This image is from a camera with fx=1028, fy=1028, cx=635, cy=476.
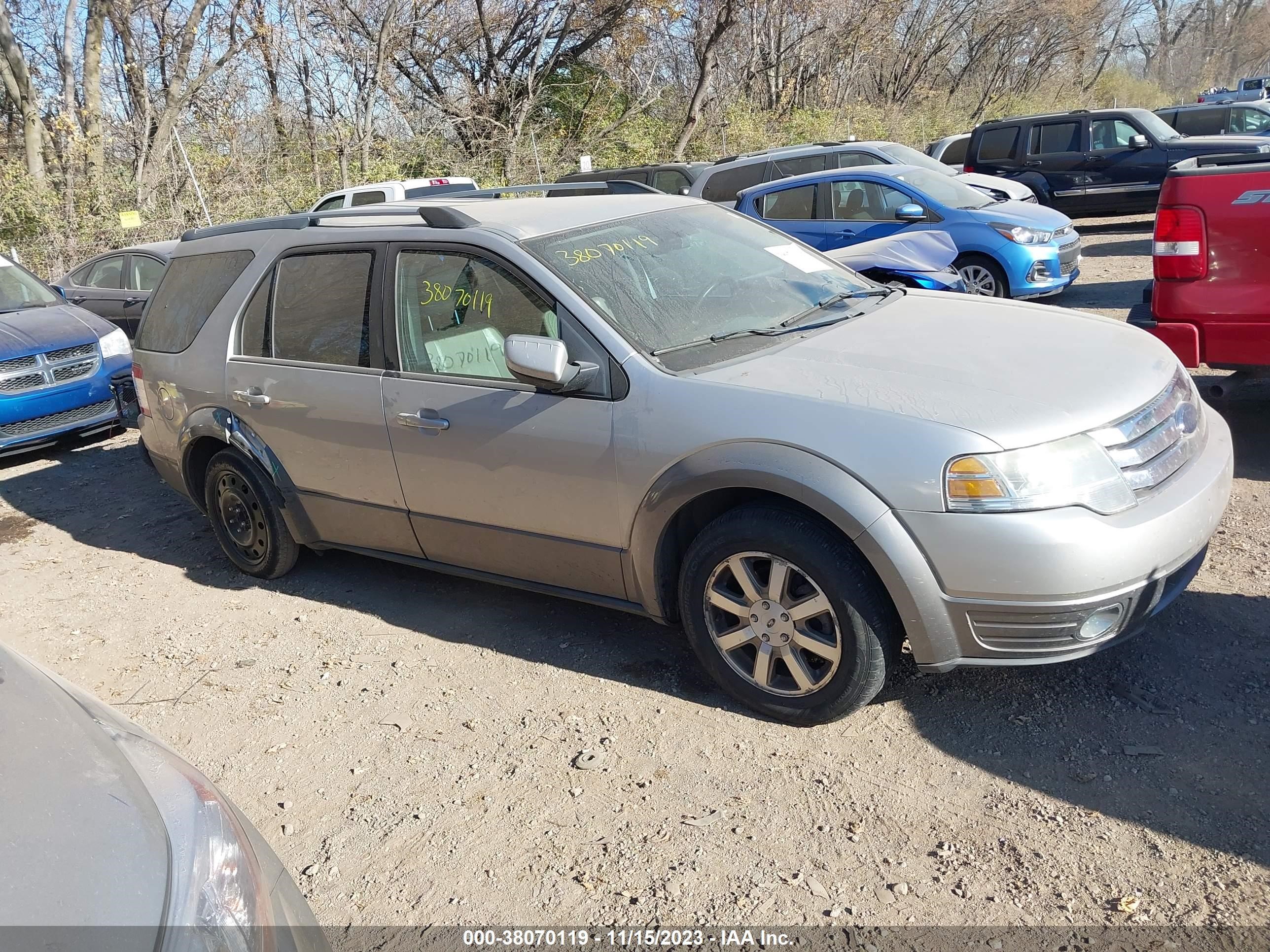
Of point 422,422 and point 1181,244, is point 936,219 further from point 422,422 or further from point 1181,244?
point 422,422

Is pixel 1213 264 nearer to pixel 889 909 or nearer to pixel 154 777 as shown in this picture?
pixel 889 909

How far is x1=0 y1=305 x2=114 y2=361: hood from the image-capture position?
8.65 meters

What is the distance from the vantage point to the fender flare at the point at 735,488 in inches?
125

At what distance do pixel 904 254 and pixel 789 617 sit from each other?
4.75 meters


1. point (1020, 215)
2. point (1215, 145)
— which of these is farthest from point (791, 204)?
point (1215, 145)

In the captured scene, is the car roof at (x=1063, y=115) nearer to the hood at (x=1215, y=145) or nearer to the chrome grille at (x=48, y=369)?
the hood at (x=1215, y=145)

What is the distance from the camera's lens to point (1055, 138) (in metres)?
15.6

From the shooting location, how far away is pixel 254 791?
3.65m

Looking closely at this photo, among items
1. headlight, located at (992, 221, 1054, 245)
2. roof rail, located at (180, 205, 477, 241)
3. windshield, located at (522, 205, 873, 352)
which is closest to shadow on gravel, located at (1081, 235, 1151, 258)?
headlight, located at (992, 221, 1054, 245)

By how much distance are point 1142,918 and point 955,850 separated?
19.3 inches

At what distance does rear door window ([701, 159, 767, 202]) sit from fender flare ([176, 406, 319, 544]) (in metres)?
8.08


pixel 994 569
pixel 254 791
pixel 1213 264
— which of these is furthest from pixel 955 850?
pixel 1213 264

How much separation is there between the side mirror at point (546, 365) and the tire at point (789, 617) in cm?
72

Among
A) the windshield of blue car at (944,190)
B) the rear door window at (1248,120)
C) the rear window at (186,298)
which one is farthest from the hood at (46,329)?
the rear door window at (1248,120)
